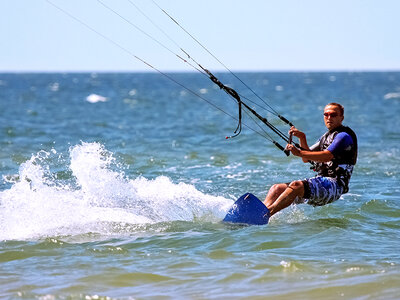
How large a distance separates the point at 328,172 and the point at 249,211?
1.06 meters

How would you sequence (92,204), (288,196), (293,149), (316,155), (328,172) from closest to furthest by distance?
(293,149) → (316,155) → (288,196) → (328,172) → (92,204)

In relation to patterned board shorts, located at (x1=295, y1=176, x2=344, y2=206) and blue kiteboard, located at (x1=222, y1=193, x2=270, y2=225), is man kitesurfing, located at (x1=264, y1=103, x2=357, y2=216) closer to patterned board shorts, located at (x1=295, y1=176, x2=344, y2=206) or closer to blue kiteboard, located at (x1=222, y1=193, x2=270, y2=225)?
patterned board shorts, located at (x1=295, y1=176, x2=344, y2=206)

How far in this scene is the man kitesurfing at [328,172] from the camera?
8.35m

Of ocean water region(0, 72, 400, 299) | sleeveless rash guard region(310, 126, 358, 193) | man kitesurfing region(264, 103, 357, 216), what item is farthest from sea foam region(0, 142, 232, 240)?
sleeveless rash guard region(310, 126, 358, 193)

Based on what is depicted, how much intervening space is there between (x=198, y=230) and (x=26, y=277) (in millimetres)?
2378

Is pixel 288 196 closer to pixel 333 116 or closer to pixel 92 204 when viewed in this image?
pixel 333 116

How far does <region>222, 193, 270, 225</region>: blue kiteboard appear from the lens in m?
8.38

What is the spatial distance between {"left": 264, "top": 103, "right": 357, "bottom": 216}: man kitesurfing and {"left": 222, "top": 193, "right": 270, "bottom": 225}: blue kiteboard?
0.39 ft

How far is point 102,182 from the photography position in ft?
32.6

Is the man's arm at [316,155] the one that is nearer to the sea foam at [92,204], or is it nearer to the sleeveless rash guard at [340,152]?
the sleeveless rash guard at [340,152]

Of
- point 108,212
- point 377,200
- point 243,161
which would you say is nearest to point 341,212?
point 377,200

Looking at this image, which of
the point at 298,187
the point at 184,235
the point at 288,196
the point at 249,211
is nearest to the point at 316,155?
the point at 298,187

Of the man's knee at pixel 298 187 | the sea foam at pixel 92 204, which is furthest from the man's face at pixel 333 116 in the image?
the sea foam at pixel 92 204

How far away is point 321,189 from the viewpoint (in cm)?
843
